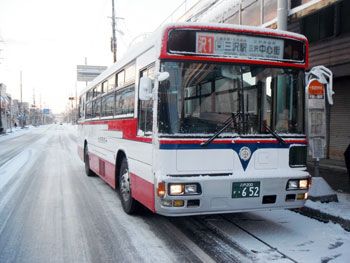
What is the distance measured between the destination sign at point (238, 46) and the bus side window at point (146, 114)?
2.63ft

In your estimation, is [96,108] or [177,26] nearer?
[177,26]

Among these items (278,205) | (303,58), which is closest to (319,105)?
(303,58)

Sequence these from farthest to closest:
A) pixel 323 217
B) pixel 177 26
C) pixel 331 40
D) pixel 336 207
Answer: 1. pixel 331 40
2. pixel 336 207
3. pixel 323 217
4. pixel 177 26

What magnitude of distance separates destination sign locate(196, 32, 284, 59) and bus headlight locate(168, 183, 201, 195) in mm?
1739

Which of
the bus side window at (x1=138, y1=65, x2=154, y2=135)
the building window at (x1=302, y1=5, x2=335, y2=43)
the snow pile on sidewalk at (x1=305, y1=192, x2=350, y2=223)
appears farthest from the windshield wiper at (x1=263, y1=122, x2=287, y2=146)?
the building window at (x1=302, y1=5, x2=335, y2=43)

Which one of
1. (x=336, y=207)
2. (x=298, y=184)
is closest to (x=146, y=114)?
(x=298, y=184)

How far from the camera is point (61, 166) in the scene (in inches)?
501

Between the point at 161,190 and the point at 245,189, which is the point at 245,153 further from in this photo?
the point at 161,190

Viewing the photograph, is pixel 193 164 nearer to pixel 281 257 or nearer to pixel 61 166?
pixel 281 257

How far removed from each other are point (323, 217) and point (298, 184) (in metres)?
1.50

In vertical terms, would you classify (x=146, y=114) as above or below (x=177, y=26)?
below

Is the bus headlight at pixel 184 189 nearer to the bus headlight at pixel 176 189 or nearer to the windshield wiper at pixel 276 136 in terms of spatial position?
the bus headlight at pixel 176 189

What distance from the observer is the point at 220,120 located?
4.59m

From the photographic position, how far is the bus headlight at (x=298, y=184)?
16.0 ft
